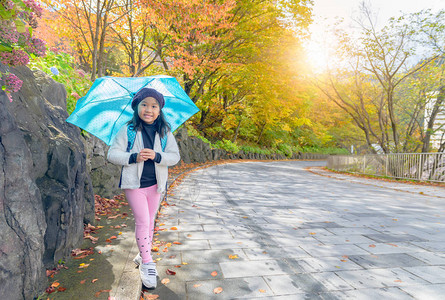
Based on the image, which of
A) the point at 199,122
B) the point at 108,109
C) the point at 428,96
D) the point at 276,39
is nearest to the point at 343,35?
the point at 276,39

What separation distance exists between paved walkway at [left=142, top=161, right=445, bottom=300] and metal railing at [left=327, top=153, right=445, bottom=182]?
629 centimetres

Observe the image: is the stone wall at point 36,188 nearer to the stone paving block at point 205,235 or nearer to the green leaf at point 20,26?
the green leaf at point 20,26

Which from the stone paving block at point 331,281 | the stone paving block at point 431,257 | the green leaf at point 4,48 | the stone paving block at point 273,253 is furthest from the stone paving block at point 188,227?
the green leaf at point 4,48

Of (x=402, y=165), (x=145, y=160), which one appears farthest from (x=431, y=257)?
(x=402, y=165)

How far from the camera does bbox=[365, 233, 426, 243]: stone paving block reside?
14.2 feet

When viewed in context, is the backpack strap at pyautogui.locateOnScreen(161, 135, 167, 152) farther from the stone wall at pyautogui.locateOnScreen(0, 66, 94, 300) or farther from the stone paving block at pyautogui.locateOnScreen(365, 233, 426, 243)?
the stone paving block at pyautogui.locateOnScreen(365, 233, 426, 243)

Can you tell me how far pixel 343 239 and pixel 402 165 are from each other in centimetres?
1228

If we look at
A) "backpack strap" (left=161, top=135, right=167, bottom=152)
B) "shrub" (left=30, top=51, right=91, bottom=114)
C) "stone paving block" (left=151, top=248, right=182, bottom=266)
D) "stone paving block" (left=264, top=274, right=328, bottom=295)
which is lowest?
"stone paving block" (left=151, top=248, right=182, bottom=266)

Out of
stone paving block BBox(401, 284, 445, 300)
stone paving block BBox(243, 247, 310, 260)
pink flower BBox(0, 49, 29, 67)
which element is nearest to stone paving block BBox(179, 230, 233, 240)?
stone paving block BBox(243, 247, 310, 260)

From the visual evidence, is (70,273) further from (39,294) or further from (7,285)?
(7,285)

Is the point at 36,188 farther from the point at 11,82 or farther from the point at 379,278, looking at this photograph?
the point at 379,278

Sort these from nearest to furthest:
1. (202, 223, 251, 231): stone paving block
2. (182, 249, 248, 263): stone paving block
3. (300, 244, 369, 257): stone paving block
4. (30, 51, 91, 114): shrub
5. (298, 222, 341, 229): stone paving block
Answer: (182, 249, 248, 263): stone paving block → (300, 244, 369, 257): stone paving block → (202, 223, 251, 231): stone paving block → (30, 51, 91, 114): shrub → (298, 222, 341, 229): stone paving block

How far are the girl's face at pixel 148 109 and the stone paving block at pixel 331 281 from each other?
249 centimetres

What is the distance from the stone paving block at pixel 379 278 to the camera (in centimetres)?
291
